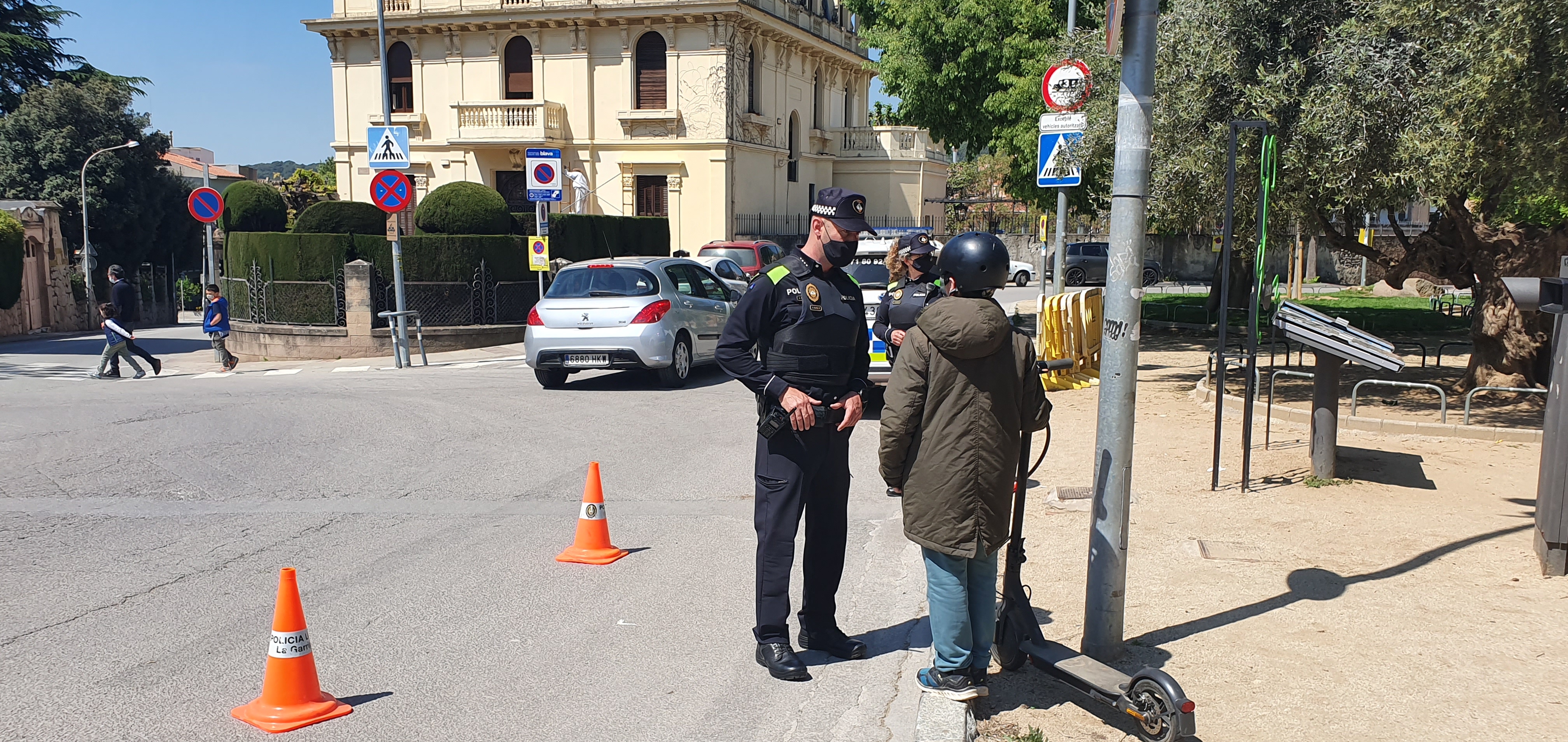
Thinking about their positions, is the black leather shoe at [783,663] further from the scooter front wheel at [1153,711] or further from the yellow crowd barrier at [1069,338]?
the yellow crowd barrier at [1069,338]

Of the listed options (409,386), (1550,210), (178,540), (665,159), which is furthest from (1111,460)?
(665,159)

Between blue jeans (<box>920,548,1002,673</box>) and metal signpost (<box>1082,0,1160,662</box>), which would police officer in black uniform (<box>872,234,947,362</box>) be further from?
blue jeans (<box>920,548,1002,673</box>)

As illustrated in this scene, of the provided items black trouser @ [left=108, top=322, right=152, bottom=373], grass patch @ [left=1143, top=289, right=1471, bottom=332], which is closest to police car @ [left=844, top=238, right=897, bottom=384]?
grass patch @ [left=1143, top=289, right=1471, bottom=332]

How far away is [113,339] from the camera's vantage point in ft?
57.1

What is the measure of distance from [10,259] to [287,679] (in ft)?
97.2

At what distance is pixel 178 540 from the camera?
715cm

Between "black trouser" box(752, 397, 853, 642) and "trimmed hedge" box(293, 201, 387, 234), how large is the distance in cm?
1873

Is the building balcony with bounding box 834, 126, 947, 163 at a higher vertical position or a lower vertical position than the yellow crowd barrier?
higher

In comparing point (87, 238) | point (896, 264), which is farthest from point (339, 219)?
point (87, 238)

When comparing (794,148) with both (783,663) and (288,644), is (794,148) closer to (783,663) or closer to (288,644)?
(783,663)

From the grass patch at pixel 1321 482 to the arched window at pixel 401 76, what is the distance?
35569mm

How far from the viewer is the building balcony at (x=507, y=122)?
3578 centimetres

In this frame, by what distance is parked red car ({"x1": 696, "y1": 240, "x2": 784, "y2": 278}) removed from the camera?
25.6m

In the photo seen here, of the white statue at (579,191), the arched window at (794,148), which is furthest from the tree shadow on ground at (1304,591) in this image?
the arched window at (794,148)
